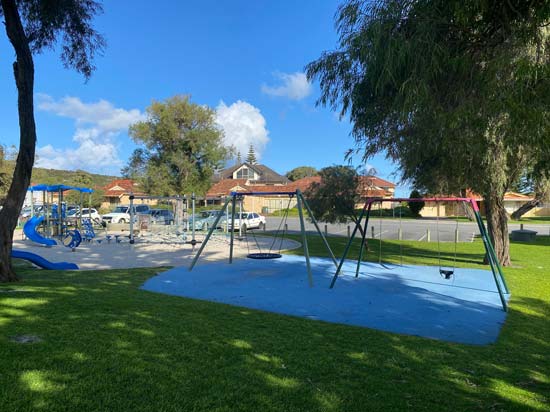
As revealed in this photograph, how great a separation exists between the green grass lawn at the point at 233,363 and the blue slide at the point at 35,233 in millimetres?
12378

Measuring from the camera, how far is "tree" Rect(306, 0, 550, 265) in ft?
13.0

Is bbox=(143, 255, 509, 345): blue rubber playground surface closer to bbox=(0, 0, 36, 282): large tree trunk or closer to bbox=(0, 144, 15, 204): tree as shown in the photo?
bbox=(0, 0, 36, 282): large tree trunk

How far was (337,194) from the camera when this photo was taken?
A: 17.7m

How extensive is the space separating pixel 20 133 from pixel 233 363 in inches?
298

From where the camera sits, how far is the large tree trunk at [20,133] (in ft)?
27.8

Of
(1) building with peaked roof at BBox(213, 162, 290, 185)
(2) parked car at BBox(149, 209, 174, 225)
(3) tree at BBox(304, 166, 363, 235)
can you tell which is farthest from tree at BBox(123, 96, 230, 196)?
(1) building with peaked roof at BBox(213, 162, 290, 185)

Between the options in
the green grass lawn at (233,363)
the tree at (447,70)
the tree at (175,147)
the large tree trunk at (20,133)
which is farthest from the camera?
the tree at (175,147)

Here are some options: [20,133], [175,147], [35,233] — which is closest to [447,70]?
[20,133]

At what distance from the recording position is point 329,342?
5.06 metres

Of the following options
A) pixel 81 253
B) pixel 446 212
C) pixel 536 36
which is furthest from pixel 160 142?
pixel 446 212

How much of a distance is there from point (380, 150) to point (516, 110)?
15.8 feet

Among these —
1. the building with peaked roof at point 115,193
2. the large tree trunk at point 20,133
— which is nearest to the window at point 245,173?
the building with peaked roof at point 115,193

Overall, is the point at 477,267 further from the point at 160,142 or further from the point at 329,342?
the point at 160,142

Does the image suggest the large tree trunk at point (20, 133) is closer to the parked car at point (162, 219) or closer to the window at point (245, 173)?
the parked car at point (162, 219)
